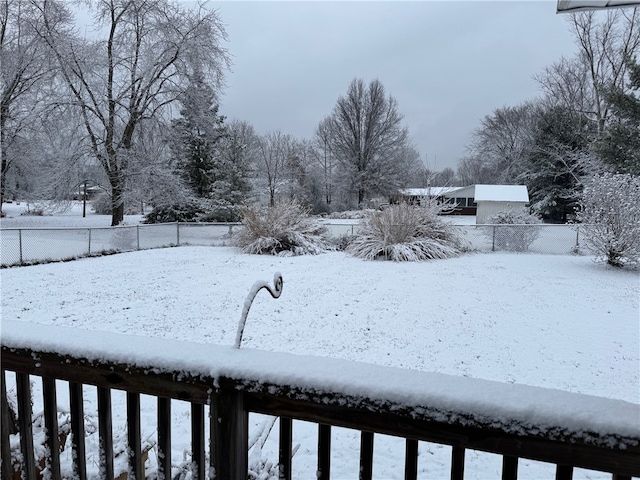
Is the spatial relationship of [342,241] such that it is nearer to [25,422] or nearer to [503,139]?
[25,422]

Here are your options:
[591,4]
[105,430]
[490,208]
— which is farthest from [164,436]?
[490,208]

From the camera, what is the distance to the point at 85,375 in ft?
3.67

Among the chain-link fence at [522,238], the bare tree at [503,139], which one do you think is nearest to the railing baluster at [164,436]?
the chain-link fence at [522,238]

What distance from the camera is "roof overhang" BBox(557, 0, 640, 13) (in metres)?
1.46

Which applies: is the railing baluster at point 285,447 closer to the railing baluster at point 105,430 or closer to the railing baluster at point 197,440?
the railing baluster at point 197,440

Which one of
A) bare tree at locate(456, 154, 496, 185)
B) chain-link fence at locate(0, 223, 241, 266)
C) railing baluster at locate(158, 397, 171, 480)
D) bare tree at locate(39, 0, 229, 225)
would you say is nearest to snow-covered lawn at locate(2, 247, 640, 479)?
railing baluster at locate(158, 397, 171, 480)

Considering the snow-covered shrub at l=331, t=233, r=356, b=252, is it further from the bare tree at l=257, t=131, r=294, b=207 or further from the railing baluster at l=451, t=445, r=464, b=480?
the bare tree at l=257, t=131, r=294, b=207

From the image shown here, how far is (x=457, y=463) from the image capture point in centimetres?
91

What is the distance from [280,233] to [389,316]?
18.4 ft

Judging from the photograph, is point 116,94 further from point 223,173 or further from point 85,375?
point 85,375

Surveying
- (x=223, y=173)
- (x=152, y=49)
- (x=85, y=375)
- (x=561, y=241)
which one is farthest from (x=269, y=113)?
(x=85, y=375)

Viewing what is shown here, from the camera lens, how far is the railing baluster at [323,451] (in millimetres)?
989

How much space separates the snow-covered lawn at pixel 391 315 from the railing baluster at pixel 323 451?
0.95m

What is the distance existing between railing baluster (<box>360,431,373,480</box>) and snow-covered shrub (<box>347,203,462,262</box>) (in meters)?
8.26
